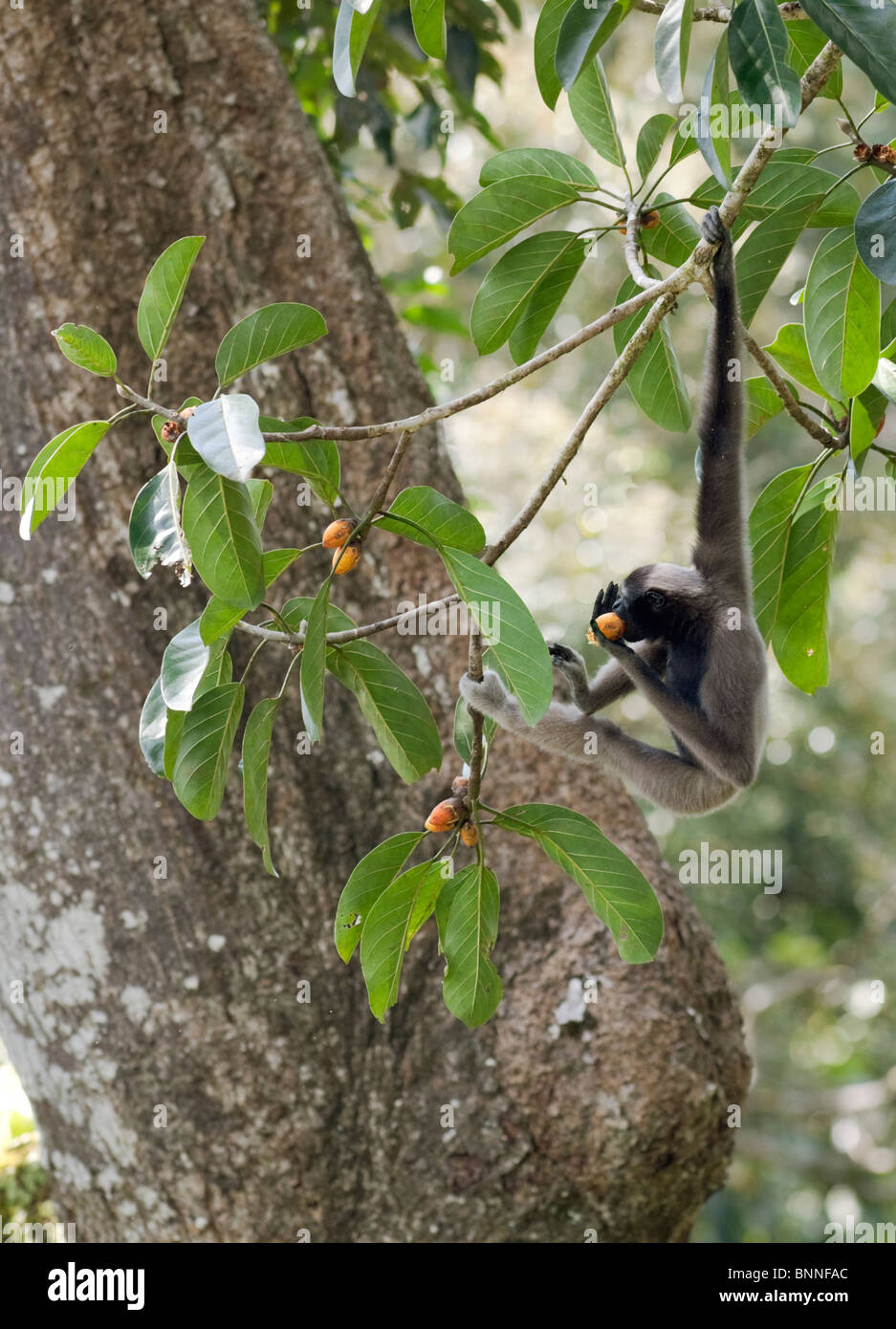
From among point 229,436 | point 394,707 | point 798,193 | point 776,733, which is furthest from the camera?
point 776,733

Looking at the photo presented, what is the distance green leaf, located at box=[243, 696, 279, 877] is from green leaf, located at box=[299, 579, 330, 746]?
29 centimetres

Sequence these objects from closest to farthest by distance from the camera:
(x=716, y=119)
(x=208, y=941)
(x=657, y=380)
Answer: (x=716, y=119)
(x=657, y=380)
(x=208, y=941)

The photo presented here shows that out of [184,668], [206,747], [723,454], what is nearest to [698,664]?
[723,454]

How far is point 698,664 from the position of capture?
2662mm

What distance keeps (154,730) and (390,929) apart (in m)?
0.57

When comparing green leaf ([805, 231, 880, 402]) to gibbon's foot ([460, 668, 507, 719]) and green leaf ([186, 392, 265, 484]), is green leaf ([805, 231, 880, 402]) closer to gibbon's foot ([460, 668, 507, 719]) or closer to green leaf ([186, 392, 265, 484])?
gibbon's foot ([460, 668, 507, 719])

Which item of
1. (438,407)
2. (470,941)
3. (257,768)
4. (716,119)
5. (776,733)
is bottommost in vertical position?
(776,733)

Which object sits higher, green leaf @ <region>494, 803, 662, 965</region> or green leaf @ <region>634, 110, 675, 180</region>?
green leaf @ <region>634, 110, 675, 180</region>

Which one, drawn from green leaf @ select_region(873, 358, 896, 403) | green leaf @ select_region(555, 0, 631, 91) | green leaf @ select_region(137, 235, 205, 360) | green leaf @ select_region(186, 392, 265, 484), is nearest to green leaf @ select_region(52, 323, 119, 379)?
green leaf @ select_region(137, 235, 205, 360)

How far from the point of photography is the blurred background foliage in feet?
31.3

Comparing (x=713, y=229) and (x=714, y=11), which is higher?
(x=714, y=11)

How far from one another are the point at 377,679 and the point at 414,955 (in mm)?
1353

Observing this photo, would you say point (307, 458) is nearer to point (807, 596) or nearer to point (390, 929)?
point (390, 929)
